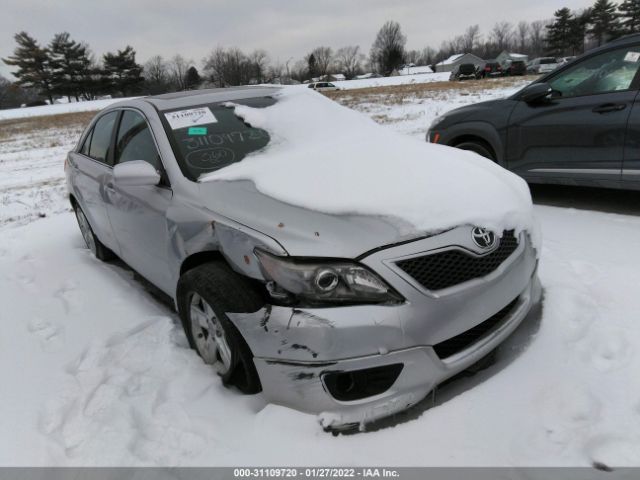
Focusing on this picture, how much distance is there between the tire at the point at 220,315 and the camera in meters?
2.02

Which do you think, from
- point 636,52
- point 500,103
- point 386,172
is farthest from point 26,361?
point 636,52

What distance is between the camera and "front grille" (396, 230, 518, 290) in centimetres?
185

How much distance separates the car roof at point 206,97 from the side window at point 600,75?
2.77 metres

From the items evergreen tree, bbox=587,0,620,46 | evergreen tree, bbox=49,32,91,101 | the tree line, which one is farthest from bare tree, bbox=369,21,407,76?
evergreen tree, bbox=49,32,91,101

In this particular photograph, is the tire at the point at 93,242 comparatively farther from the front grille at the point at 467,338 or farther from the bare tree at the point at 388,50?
the bare tree at the point at 388,50

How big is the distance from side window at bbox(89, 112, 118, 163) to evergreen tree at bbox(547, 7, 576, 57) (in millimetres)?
90562

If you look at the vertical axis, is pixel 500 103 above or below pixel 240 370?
above

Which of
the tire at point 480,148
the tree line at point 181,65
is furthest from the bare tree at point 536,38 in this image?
the tire at point 480,148

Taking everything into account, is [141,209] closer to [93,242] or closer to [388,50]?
[93,242]

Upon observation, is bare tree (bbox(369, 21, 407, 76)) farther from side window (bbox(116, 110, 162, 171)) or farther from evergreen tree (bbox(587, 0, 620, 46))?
side window (bbox(116, 110, 162, 171))

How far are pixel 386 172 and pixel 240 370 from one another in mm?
1262

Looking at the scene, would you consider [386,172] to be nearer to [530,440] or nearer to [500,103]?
[530,440]

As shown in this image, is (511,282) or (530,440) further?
(511,282)

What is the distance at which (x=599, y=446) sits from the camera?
175cm
